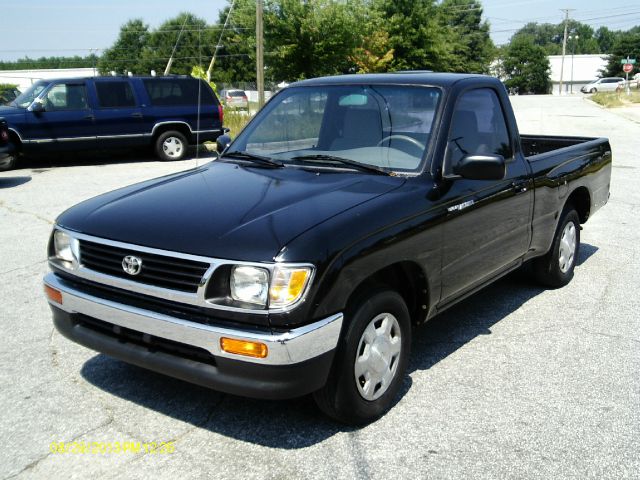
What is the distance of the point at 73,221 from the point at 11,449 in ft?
4.01

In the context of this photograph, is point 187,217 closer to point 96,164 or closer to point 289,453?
point 289,453

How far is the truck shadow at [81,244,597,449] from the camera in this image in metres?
3.56

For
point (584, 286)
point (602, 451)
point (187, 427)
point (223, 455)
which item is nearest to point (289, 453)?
point (223, 455)

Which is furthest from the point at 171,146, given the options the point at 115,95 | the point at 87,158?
the point at 87,158

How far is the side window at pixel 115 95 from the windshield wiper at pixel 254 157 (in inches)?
429

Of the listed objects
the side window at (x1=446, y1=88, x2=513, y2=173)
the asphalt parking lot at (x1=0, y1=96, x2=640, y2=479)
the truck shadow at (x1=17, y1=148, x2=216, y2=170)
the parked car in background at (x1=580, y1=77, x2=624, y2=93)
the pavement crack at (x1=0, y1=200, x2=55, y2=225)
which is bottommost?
the parked car in background at (x1=580, y1=77, x2=624, y2=93)

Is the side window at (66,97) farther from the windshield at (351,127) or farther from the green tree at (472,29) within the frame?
the green tree at (472,29)

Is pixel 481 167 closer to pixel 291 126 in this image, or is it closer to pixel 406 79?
pixel 406 79

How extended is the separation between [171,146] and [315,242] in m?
13.2

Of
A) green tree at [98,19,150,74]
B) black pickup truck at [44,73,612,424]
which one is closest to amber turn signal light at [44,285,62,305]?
black pickup truck at [44,73,612,424]

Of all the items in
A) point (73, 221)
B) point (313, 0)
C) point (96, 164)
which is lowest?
point (96, 164)

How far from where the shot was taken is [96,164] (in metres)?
15.3

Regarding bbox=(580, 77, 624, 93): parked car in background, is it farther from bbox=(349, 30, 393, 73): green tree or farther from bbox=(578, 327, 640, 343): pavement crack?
bbox=(578, 327, 640, 343): pavement crack

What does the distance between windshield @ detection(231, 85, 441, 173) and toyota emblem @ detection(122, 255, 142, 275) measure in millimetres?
1430
